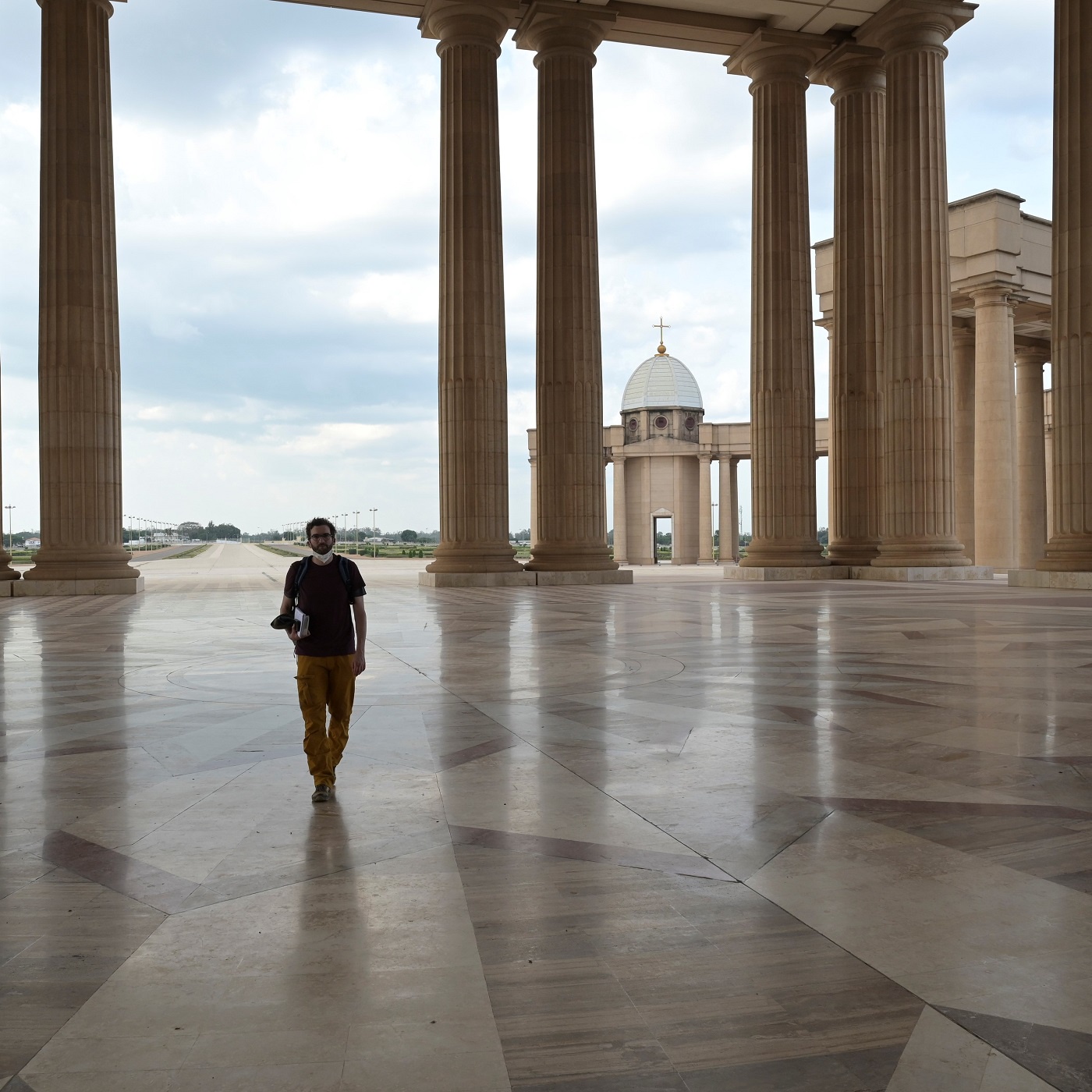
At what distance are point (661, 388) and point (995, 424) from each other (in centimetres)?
4976

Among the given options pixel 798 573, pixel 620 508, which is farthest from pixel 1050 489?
pixel 620 508

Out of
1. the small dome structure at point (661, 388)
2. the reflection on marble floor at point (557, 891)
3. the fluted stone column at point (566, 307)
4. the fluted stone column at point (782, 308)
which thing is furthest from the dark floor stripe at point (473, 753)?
A: the small dome structure at point (661, 388)

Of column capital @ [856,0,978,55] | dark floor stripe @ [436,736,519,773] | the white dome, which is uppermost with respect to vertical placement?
column capital @ [856,0,978,55]

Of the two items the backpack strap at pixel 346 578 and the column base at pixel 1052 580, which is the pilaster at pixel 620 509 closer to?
the column base at pixel 1052 580

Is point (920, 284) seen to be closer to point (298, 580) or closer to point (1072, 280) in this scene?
point (1072, 280)

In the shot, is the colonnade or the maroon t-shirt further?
the colonnade

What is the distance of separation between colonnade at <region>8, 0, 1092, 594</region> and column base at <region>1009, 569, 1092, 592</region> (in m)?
0.37

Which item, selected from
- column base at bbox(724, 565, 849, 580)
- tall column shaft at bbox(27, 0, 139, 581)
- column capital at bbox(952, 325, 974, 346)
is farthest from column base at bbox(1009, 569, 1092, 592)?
tall column shaft at bbox(27, 0, 139, 581)

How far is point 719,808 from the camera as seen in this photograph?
614cm

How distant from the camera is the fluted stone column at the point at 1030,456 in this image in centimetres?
5225

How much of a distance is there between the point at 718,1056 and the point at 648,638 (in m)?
13.1

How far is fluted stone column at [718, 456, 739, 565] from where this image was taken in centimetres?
8412

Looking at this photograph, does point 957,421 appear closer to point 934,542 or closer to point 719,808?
point 934,542

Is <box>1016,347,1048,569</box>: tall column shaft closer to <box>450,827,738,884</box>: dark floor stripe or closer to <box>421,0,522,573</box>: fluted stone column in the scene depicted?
<box>421,0,522,573</box>: fluted stone column
